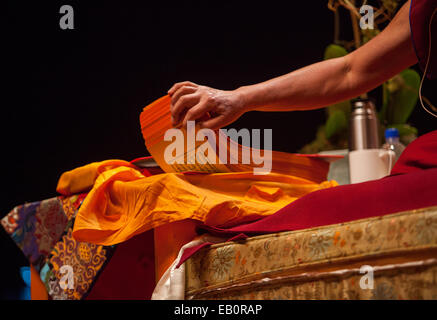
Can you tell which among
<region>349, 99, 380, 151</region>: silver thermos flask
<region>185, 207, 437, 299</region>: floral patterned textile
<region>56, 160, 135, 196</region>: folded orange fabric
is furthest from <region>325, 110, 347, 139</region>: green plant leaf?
<region>185, 207, 437, 299</region>: floral patterned textile

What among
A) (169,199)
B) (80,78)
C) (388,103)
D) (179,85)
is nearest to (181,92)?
(179,85)

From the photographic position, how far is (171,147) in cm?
76

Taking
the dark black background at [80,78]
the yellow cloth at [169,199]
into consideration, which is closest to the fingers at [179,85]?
the yellow cloth at [169,199]

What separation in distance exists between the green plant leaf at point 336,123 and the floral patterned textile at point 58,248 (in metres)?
1.13

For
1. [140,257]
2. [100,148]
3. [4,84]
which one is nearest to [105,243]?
[140,257]

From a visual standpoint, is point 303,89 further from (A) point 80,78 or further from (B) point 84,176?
(A) point 80,78

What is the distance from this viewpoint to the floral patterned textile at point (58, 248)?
82cm

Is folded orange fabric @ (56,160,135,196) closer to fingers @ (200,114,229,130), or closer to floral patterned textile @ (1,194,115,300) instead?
floral patterned textile @ (1,194,115,300)

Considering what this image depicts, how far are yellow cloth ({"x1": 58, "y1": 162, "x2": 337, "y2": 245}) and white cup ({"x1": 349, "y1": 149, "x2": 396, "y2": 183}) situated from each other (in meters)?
0.43

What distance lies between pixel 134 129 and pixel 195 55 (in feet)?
1.33

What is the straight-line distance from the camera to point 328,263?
55 cm
